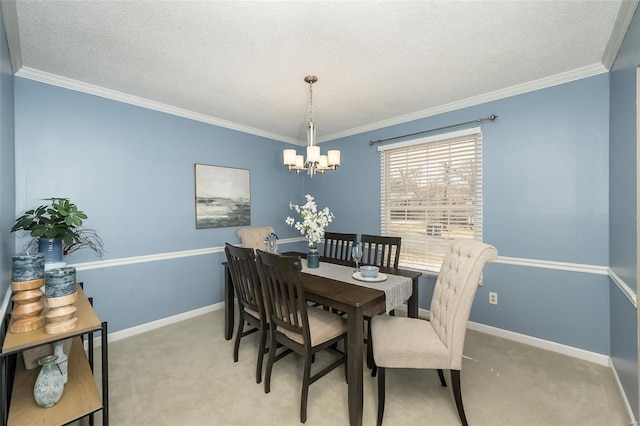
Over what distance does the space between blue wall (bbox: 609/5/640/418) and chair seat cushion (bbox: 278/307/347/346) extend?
1.76 meters

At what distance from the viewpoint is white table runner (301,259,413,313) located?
1.94m

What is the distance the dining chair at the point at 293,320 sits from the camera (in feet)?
5.59

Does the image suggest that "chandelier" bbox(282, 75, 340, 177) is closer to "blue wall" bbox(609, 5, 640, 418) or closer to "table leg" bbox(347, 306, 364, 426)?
"table leg" bbox(347, 306, 364, 426)

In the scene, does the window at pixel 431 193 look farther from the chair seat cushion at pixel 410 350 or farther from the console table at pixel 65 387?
the console table at pixel 65 387

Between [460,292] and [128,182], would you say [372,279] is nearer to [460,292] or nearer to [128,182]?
[460,292]

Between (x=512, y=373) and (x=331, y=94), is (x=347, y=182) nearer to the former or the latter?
(x=331, y=94)

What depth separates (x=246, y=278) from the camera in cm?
220

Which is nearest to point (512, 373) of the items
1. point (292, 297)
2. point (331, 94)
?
point (292, 297)

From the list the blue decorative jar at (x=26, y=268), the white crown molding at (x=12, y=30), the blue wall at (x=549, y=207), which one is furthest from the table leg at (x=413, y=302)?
the white crown molding at (x=12, y=30)

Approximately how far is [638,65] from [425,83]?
4.52 ft

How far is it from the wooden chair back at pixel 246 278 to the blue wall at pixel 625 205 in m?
2.36

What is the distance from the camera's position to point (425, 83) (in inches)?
102

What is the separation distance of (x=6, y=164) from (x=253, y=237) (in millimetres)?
1994

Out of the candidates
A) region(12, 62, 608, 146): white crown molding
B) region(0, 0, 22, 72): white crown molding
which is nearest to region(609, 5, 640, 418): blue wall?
region(12, 62, 608, 146): white crown molding
